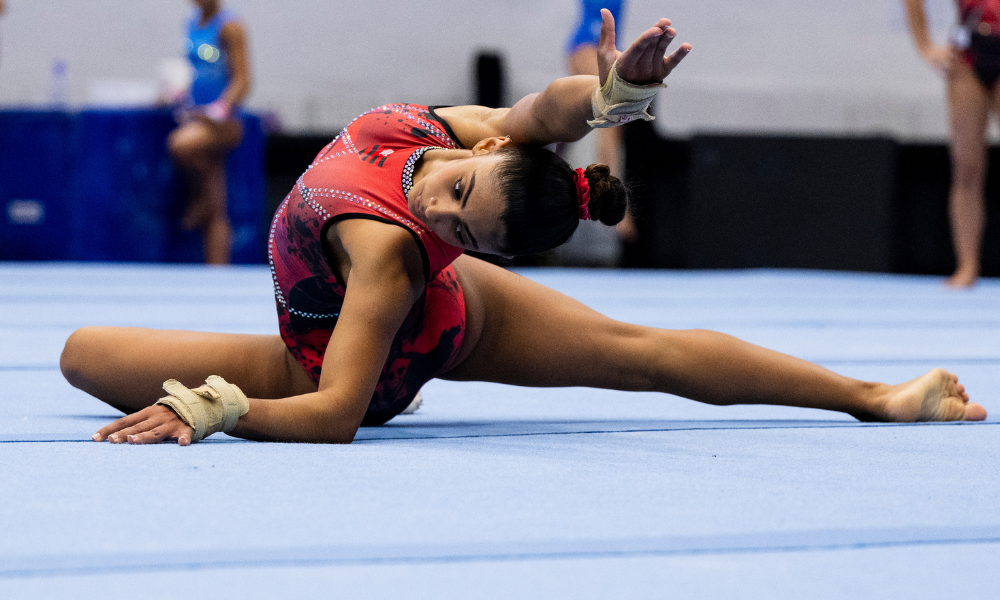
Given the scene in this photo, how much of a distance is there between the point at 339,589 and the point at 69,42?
224 inches

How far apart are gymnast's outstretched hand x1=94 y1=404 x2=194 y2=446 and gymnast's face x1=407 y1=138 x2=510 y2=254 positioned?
14.1 inches

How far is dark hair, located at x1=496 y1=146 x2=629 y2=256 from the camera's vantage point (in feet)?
3.80

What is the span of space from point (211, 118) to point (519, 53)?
2.51 meters

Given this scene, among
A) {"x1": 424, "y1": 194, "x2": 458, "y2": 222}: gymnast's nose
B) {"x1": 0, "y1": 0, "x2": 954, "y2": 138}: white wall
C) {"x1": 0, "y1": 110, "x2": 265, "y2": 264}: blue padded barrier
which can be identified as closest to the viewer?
{"x1": 424, "y1": 194, "x2": 458, "y2": 222}: gymnast's nose

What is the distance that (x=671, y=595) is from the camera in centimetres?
69

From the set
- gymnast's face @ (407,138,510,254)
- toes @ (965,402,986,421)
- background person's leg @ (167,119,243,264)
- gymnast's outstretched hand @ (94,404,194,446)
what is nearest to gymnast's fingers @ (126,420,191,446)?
gymnast's outstretched hand @ (94,404,194,446)

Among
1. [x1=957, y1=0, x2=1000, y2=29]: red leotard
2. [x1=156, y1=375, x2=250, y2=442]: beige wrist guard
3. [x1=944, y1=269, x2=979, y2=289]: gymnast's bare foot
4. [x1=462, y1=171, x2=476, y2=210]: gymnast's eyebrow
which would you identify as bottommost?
[x1=944, y1=269, x2=979, y2=289]: gymnast's bare foot

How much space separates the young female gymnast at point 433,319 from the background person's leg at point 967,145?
2242 mm

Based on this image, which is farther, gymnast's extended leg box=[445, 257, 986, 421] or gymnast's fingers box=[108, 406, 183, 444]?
gymnast's extended leg box=[445, 257, 986, 421]

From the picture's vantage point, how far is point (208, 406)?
1.14 metres

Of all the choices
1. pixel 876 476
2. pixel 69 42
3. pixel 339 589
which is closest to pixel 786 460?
pixel 876 476

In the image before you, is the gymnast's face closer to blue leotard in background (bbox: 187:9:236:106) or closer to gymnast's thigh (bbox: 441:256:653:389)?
gymnast's thigh (bbox: 441:256:653:389)

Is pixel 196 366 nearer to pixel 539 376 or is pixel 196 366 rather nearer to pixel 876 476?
pixel 539 376

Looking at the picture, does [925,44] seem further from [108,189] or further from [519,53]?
[108,189]
